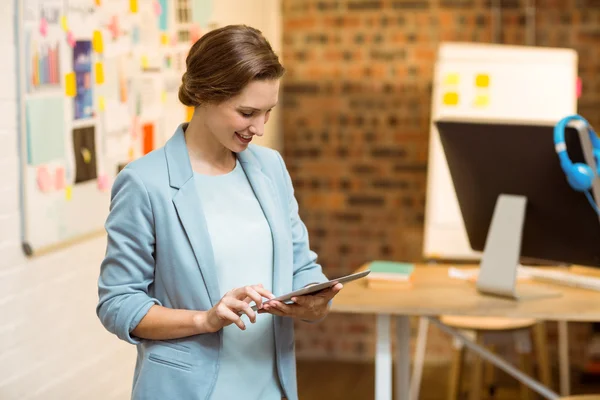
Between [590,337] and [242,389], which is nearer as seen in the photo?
[242,389]

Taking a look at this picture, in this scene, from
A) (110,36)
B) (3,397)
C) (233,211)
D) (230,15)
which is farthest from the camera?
(230,15)

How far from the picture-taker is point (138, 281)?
1650 mm

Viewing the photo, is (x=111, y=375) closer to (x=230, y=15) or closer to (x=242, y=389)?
(x=242, y=389)

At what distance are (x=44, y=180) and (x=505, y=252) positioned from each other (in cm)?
134

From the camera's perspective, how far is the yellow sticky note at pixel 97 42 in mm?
2734

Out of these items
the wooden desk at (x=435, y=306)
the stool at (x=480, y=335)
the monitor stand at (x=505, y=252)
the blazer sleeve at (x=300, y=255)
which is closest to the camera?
the blazer sleeve at (x=300, y=255)

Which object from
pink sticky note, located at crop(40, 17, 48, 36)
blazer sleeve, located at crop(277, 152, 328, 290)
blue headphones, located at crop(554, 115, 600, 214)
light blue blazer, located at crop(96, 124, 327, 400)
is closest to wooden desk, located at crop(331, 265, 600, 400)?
blue headphones, located at crop(554, 115, 600, 214)

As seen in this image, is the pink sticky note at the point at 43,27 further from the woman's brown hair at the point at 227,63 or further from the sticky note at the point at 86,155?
the woman's brown hair at the point at 227,63

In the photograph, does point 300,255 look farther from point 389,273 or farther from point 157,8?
point 157,8

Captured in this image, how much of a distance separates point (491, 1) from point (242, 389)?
3354 millimetres

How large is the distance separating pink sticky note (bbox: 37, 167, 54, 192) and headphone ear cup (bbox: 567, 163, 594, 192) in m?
1.43

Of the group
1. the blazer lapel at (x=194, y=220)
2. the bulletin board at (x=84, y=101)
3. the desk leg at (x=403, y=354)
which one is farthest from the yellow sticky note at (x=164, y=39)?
the blazer lapel at (x=194, y=220)

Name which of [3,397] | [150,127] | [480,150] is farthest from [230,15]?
[3,397]

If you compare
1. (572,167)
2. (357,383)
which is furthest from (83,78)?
(357,383)
